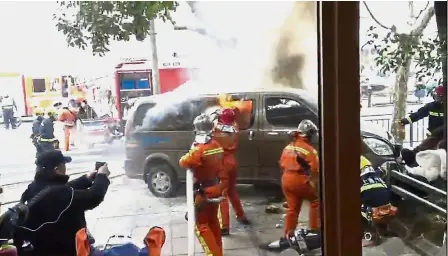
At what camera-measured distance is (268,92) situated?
206 centimetres

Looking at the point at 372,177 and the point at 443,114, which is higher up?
the point at 443,114

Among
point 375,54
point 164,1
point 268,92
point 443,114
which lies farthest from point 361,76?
point 164,1

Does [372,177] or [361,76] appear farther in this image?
[372,177]

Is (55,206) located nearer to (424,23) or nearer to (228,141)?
(228,141)

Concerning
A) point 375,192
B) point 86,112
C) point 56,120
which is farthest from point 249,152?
point 56,120

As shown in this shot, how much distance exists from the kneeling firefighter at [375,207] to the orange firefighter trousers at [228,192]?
51cm

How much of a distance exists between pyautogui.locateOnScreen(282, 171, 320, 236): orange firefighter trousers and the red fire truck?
0.57 metres

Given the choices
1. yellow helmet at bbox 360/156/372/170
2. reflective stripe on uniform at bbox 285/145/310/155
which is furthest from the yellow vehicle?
yellow helmet at bbox 360/156/372/170

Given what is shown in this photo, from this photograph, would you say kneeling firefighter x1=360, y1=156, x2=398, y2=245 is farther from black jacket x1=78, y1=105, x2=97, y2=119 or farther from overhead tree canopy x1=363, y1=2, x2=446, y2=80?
black jacket x1=78, y1=105, x2=97, y2=119

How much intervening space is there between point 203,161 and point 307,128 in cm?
43

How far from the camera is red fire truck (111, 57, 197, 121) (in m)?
2.01

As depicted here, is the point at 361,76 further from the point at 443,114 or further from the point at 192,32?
the point at 192,32

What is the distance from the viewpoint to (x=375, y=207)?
2.16m

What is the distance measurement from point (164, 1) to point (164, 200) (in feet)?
2.54
